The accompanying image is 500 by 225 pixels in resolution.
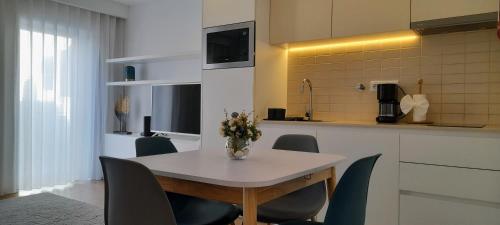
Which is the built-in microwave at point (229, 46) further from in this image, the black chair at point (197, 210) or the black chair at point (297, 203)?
the black chair at point (197, 210)

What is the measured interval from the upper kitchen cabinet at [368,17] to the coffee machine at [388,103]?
49 cm

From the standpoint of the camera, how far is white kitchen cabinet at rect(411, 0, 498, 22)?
259 cm

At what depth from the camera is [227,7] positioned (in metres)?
3.65

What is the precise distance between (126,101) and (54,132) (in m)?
0.98

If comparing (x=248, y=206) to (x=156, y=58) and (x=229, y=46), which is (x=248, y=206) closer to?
(x=229, y=46)

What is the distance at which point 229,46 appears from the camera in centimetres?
363

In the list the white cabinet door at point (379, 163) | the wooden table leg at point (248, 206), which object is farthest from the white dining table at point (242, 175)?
the white cabinet door at point (379, 163)

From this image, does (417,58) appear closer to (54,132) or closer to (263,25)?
(263,25)

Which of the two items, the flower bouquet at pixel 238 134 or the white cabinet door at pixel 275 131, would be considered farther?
the white cabinet door at pixel 275 131

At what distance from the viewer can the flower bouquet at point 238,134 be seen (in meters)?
1.84

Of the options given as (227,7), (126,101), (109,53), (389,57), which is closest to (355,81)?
(389,57)

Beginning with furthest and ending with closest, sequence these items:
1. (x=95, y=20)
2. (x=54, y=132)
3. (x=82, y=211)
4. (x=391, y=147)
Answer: (x=95, y=20), (x=54, y=132), (x=82, y=211), (x=391, y=147)

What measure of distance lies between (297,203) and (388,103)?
4.74 feet

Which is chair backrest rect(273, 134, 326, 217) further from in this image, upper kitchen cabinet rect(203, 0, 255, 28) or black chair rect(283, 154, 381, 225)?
upper kitchen cabinet rect(203, 0, 255, 28)
